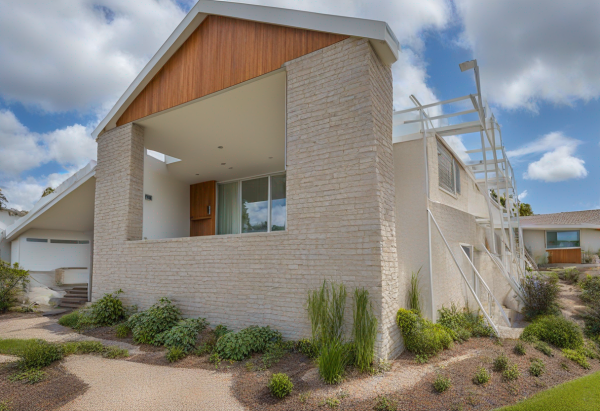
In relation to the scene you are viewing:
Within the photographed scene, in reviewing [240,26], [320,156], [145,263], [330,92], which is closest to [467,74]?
[330,92]

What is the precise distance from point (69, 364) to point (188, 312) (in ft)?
7.18

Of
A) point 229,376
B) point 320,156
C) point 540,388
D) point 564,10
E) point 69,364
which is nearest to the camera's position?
point 540,388

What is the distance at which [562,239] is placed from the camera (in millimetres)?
20438

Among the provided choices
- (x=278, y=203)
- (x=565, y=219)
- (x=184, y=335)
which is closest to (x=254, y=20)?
(x=278, y=203)

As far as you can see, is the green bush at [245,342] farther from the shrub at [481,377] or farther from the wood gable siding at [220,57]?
the wood gable siding at [220,57]

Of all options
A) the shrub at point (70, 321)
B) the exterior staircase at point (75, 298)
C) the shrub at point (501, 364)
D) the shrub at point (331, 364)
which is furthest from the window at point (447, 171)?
the exterior staircase at point (75, 298)

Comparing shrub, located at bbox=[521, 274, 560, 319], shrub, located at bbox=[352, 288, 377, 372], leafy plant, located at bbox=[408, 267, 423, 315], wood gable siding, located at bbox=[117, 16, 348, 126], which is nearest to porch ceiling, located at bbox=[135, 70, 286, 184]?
wood gable siding, located at bbox=[117, 16, 348, 126]

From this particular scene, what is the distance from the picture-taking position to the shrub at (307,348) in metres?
5.04

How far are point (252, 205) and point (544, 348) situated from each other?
357 inches

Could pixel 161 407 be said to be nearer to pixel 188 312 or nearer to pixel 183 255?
pixel 188 312

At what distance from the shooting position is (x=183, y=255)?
7.28m

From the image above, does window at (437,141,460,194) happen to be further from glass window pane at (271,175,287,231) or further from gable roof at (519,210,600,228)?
gable roof at (519,210,600,228)

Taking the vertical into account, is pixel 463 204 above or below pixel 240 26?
below

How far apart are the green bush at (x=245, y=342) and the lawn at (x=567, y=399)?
3.37m
